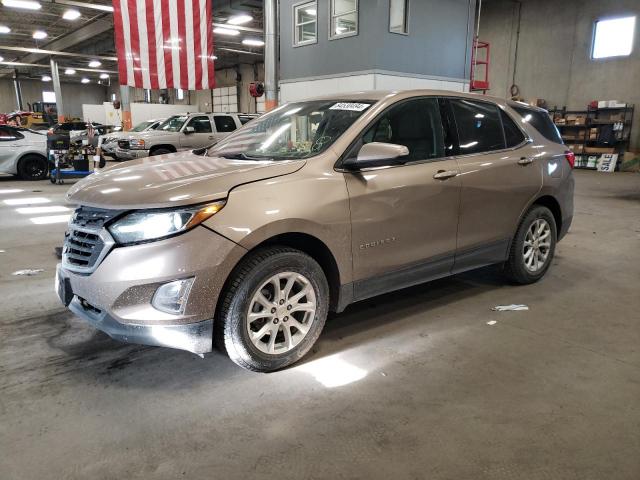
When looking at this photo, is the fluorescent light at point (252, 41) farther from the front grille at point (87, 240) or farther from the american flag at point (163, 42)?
the front grille at point (87, 240)

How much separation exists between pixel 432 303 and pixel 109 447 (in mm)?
2684

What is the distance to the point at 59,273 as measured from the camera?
2.93 meters

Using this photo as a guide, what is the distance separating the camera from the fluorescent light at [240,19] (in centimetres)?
1954

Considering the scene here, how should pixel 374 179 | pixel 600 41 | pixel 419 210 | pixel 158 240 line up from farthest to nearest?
pixel 600 41 → pixel 419 210 → pixel 374 179 → pixel 158 240

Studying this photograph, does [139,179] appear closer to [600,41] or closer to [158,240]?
[158,240]

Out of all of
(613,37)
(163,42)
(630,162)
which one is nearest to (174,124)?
(163,42)

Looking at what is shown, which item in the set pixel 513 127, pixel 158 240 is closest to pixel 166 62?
pixel 513 127

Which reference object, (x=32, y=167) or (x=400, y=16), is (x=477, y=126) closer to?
(x=400, y=16)

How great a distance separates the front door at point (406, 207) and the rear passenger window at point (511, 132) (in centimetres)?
83

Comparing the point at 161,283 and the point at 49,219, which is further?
the point at 49,219

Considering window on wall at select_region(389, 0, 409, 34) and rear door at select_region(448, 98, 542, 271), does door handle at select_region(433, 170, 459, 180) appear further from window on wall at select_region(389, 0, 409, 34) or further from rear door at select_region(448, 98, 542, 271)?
window on wall at select_region(389, 0, 409, 34)

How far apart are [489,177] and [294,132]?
1.55 m

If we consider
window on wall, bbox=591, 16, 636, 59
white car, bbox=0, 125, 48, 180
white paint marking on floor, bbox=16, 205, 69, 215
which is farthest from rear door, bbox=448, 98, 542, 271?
window on wall, bbox=591, 16, 636, 59

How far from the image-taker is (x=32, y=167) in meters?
12.6
